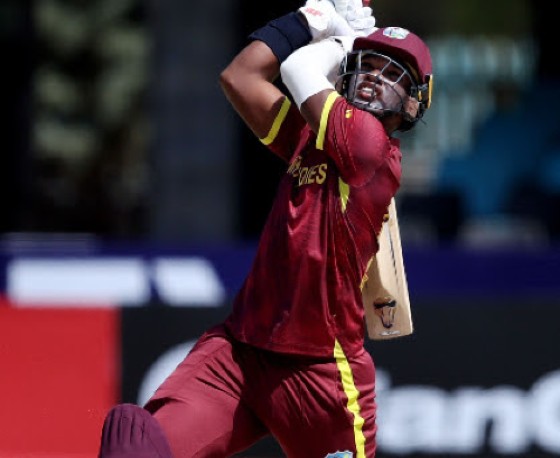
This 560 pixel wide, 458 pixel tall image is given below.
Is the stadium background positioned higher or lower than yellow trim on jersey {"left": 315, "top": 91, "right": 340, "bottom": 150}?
lower

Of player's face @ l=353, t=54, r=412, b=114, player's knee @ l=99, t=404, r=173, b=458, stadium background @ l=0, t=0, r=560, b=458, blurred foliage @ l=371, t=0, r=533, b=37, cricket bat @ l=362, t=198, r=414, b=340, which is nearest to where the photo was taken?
player's knee @ l=99, t=404, r=173, b=458

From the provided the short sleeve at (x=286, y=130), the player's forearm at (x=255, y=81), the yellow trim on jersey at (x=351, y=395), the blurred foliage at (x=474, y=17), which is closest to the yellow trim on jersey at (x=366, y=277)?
the yellow trim on jersey at (x=351, y=395)

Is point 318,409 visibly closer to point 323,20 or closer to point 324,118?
point 324,118

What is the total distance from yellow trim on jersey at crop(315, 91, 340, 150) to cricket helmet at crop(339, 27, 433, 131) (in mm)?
101

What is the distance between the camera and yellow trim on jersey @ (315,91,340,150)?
423cm

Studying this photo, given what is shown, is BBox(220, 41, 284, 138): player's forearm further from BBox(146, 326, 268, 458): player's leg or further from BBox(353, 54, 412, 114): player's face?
BBox(146, 326, 268, 458): player's leg

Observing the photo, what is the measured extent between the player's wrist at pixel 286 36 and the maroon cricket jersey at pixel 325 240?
0.84 feet

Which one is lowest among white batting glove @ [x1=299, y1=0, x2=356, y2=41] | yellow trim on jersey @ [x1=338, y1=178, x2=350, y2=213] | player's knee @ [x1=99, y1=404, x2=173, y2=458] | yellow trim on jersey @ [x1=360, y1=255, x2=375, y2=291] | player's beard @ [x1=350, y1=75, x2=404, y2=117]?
player's knee @ [x1=99, y1=404, x2=173, y2=458]

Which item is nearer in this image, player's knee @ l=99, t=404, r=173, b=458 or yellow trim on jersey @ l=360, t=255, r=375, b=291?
player's knee @ l=99, t=404, r=173, b=458

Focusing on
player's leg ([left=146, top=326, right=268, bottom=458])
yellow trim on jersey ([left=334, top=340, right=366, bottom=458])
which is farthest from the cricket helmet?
player's leg ([left=146, top=326, right=268, bottom=458])

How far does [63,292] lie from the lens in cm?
894

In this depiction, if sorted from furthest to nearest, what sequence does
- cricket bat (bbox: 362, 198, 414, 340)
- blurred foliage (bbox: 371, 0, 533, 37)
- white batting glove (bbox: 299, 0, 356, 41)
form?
blurred foliage (bbox: 371, 0, 533, 37), cricket bat (bbox: 362, 198, 414, 340), white batting glove (bbox: 299, 0, 356, 41)

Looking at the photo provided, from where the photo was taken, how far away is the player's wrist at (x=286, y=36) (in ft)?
14.5

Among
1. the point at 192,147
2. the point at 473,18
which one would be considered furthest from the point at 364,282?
the point at 473,18
